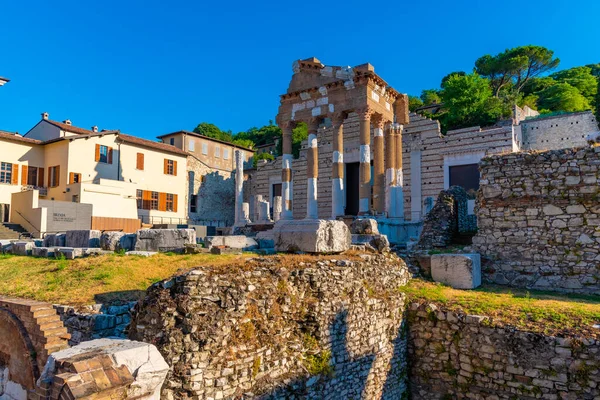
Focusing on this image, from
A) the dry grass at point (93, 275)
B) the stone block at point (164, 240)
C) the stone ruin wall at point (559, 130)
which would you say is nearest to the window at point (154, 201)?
the stone block at point (164, 240)

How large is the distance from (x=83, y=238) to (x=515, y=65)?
47.3 metres

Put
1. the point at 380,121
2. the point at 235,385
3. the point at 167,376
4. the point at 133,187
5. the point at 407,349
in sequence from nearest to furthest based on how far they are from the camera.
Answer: the point at 167,376, the point at 235,385, the point at 407,349, the point at 380,121, the point at 133,187

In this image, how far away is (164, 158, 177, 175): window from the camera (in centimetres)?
3403

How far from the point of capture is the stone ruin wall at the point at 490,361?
673 cm

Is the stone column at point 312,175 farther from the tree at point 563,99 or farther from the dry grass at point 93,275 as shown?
the tree at point 563,99

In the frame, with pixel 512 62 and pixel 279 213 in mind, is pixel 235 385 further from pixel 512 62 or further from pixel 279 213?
pixel 512 62

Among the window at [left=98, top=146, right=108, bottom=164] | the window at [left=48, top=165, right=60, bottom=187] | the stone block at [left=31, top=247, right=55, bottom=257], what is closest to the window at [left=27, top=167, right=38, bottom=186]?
the window at [left=48, top=165, right=60, bottom=187]

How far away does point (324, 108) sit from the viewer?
22.2m

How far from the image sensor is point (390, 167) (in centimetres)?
2156

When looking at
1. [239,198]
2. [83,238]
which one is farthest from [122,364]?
[239,198]

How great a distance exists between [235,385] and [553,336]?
16.5 ft

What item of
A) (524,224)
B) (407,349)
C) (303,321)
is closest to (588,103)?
(524,224)

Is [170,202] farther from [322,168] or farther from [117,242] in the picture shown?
[117,242]

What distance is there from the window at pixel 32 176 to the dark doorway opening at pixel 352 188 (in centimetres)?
2006
